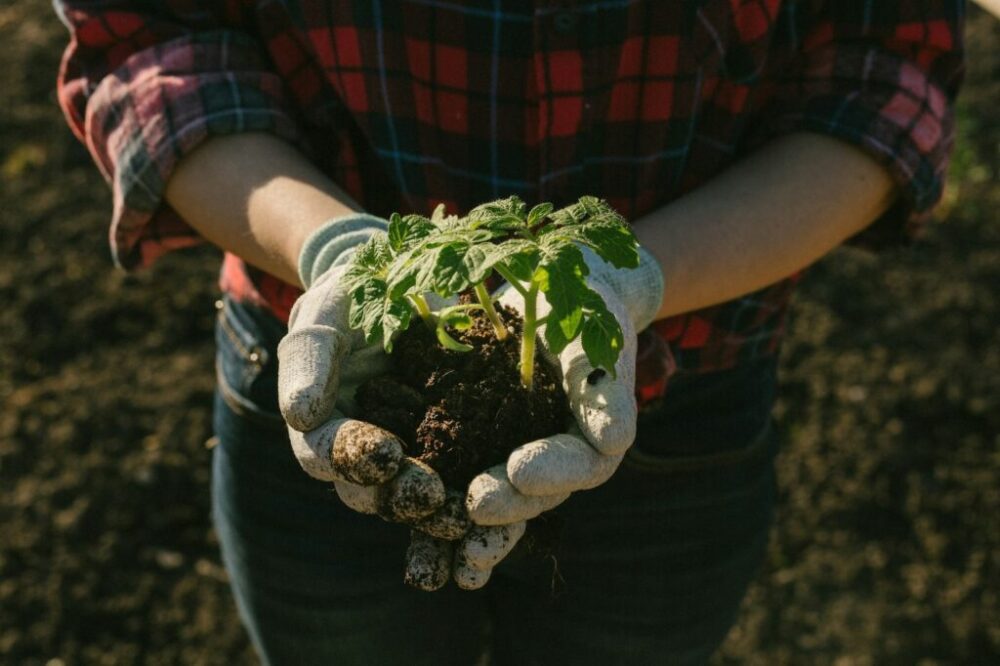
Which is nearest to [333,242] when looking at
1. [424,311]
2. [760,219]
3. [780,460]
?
[424,311]

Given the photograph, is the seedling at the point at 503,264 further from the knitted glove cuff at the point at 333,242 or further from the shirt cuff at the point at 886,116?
the shirt cuff at the point at 886,116

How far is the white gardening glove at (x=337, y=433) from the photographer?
4.69ft

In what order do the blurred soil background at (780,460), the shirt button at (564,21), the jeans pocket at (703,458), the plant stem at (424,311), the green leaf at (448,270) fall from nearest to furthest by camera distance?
the green leaf at (448,270)
the plant stem at (424,311)
the shirt button at (564,21)
the jeans pocket at (703,458)
the blurred soil background at (780,460)

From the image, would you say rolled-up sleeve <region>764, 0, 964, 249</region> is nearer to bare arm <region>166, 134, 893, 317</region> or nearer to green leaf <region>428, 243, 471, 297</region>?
bare arm <region>166, 134, 893, 317</region>

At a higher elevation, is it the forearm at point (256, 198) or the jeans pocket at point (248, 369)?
the forearm at point (256, 198)

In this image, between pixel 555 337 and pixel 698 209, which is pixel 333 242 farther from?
pixel 698 209

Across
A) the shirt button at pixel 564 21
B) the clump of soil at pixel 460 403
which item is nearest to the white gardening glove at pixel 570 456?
the clump of soil at pixel 460 403

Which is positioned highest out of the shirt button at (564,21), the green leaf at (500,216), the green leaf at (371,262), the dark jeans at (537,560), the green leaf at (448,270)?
the shirt button at (564,21)

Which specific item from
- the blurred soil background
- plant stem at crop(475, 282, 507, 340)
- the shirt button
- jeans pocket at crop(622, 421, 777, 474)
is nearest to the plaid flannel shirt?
the shirt button

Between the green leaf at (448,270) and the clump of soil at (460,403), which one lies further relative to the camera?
the clump of soil at (460,403)

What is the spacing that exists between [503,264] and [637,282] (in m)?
0.30

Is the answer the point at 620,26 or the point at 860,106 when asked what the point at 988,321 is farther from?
the point at 620,26

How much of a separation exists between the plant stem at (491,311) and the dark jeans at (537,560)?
0.43 meters

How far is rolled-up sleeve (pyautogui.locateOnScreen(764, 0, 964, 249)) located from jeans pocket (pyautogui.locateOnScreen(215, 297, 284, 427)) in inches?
38.6
